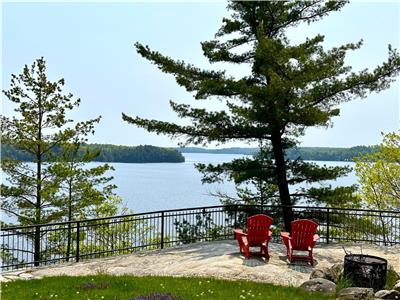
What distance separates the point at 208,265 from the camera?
9227 millimetres

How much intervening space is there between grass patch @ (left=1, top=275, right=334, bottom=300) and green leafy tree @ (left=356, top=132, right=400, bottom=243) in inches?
576

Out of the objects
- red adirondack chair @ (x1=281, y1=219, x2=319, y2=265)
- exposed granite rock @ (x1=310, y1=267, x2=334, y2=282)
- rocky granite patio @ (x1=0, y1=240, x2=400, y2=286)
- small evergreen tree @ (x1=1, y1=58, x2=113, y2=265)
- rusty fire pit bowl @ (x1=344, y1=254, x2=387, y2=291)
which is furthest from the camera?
small evergreen tree @ (x1=1, y1=58, x2=113, y2=265)

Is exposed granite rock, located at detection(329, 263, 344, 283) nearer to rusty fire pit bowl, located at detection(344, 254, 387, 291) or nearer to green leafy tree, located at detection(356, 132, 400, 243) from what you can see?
rusty fire pit bowl, located at detection(344, 254, 387, 291)

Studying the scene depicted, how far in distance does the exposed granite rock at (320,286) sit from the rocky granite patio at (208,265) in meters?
0.77

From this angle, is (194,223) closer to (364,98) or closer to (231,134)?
(231,134)

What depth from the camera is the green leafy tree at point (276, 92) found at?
1366 cm

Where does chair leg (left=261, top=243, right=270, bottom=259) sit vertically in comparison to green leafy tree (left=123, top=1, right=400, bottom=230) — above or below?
below

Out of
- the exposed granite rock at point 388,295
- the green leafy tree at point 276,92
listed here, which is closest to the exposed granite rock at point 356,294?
the exposed granite rock at point 388,295

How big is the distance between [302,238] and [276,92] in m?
5.03

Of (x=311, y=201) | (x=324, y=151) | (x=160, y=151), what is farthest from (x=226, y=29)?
(x=160, y=151)

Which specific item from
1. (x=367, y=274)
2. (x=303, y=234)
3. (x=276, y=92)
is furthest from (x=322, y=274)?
(x=276, y=92)

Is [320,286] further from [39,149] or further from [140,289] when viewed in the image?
[39,149]

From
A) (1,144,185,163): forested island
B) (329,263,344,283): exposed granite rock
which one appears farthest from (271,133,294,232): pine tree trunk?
(1,144,185,163): forested island

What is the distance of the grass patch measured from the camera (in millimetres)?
6637
